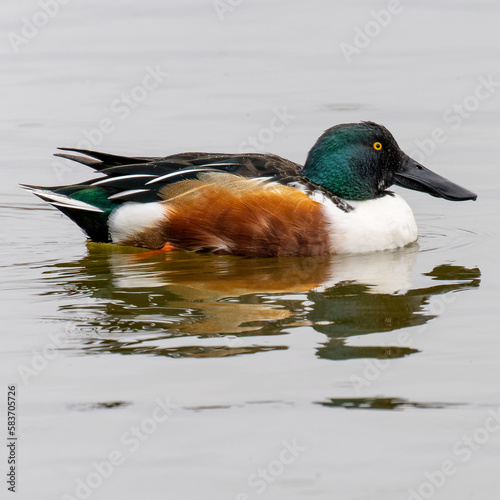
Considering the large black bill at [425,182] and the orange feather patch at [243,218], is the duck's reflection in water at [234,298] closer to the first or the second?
the orange feather patch at [243,218]

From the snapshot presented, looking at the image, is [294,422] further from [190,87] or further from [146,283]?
[190,87]

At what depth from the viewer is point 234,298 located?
24.8 ft

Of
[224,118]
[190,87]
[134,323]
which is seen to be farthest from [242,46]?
[134,323]

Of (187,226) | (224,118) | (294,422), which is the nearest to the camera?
(294,422)

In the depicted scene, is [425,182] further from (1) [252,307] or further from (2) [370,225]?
(1) [252,307]

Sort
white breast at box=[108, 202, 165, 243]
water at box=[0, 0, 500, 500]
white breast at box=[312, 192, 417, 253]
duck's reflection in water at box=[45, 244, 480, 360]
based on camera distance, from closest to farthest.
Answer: water at box=[0, 0, 500, 500] < duck's reflection in water at box=[45, 244, 480, 360] < white breast at box=[312, 192, 417, 253] < white breast at box=[108, 202, 165, 243]

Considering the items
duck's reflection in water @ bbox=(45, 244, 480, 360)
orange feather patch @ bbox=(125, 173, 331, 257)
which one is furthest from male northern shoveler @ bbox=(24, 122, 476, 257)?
duck's reflection in water @ bbox=(45, 244, 480, 360)

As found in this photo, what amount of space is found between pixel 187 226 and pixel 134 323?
6.57 feet

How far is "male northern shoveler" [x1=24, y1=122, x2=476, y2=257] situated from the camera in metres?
8.67

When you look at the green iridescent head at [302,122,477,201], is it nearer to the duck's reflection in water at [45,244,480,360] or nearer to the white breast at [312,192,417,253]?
the white breast at [312,192,417,253]

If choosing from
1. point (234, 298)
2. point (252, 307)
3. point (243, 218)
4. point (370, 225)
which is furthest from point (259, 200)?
point (252, 307)

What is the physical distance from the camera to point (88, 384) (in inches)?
233

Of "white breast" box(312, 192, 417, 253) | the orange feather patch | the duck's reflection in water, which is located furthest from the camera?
"white breast" box(312, 192, 417, 253)

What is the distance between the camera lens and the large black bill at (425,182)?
30.6 ft
